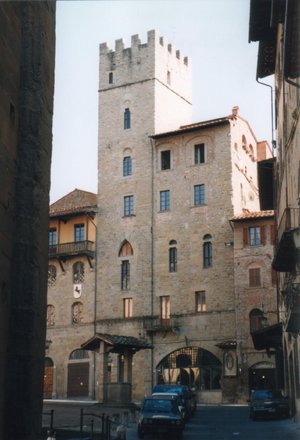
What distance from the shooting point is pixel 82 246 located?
52.5m

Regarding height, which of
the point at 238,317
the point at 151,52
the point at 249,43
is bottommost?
the point at 238,317

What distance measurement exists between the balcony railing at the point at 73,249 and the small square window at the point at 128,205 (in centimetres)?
338

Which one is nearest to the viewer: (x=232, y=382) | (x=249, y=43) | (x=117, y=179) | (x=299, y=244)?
(x=299, y=244)

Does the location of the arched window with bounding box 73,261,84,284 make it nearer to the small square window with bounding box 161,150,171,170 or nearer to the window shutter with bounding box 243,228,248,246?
the small square window with bounding box 161,150,171,170

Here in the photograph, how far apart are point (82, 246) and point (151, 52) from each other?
15310 mm

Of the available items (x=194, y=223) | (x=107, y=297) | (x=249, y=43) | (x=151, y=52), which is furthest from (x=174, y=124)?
(x=249, y=43)

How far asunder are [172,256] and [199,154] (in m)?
7.41

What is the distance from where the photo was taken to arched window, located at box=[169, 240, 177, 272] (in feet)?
164

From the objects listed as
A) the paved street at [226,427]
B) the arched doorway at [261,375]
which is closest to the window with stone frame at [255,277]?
the arched doorway at [261,375]

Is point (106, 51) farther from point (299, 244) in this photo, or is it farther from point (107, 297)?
point (299, 244)

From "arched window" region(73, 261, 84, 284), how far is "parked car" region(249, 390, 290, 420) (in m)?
24.5

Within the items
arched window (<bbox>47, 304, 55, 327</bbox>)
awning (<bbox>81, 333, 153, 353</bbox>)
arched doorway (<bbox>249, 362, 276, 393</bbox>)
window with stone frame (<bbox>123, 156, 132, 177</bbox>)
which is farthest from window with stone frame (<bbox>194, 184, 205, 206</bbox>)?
awning (<bbox>81, 333, 153, 353</bbox>)

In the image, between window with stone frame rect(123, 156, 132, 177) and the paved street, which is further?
window with stone frame rect(123, 156, 132, 177)

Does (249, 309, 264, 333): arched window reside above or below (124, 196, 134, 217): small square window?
below
